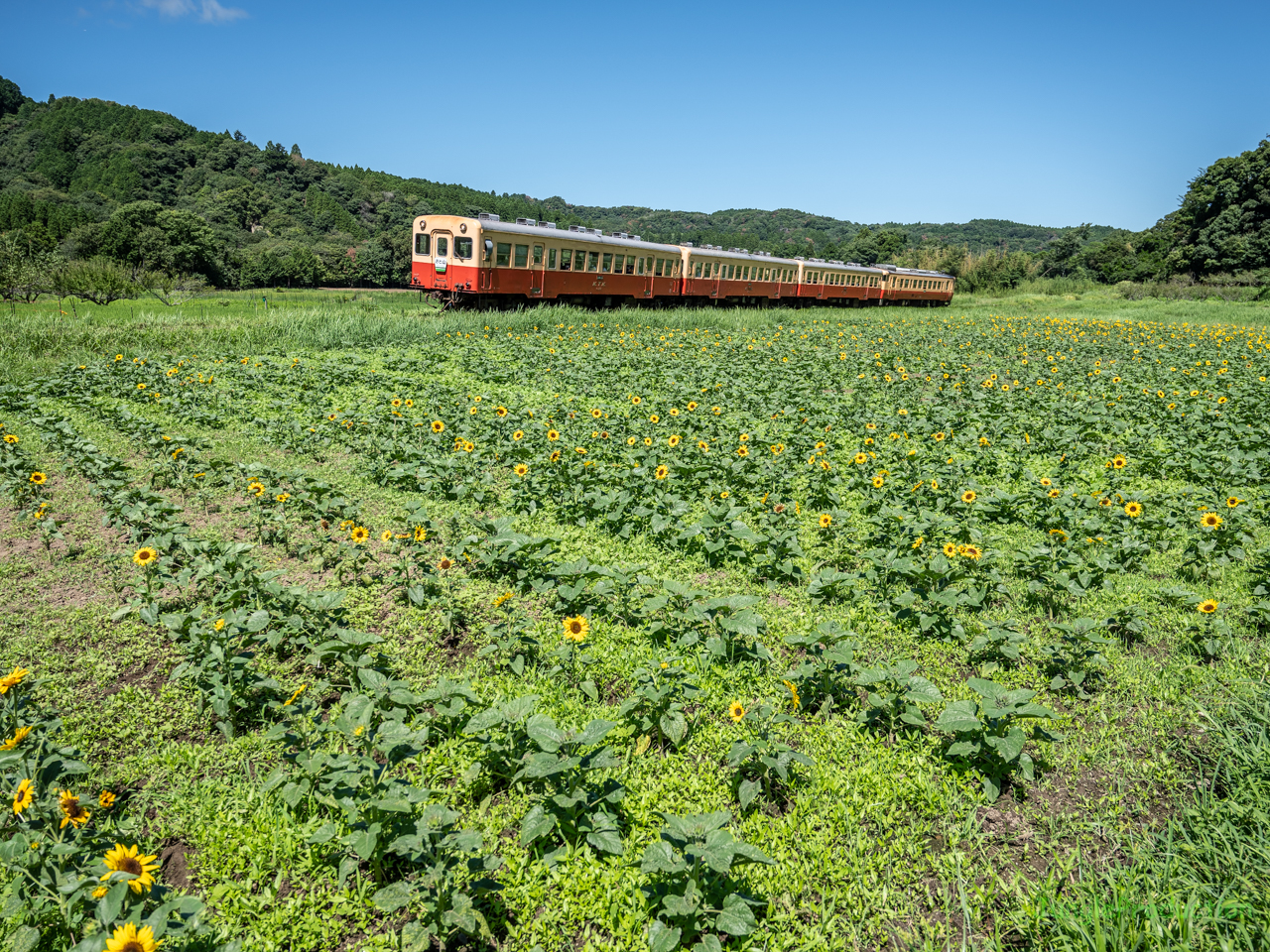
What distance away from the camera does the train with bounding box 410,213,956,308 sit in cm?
1823

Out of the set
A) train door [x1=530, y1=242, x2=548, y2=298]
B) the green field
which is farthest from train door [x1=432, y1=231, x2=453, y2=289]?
the green field

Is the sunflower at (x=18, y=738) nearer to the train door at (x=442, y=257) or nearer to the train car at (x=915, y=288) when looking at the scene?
the train door at (x=442, y=257)

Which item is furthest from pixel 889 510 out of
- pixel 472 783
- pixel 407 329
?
pixel 407 329

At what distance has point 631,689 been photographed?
3.26 metres

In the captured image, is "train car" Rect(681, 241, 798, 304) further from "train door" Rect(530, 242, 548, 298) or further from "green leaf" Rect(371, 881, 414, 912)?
"green leaf" Rect(371, 881, 414, 912)

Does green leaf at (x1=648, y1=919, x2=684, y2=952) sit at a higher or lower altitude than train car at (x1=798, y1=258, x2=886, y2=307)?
lower

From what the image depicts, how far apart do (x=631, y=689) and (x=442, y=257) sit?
58.1 feet

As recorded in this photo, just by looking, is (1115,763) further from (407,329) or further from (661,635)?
(407,329)

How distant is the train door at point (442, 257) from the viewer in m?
18.4

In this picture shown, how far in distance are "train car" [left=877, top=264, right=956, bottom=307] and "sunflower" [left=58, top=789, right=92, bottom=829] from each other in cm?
4086

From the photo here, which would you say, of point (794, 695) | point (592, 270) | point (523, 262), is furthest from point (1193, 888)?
point (592, 270)

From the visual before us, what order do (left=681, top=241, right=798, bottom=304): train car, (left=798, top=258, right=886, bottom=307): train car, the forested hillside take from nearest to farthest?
(left=681, top=241, right=798, bottom=304): train car
(left=798, top=258, right=886, bottom=307): train car
the forested hillside

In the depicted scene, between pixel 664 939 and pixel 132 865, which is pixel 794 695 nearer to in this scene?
pixel 664 939

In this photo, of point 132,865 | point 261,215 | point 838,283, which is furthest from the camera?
point 261,215
